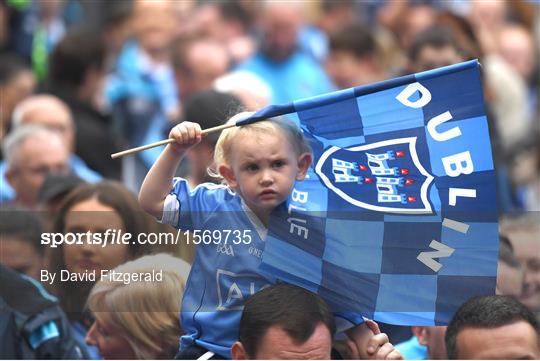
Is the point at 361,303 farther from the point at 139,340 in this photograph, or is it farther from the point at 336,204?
the point at 139,340

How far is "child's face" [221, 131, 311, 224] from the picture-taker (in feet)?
15.1

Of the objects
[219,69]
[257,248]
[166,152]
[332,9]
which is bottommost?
[257,248]

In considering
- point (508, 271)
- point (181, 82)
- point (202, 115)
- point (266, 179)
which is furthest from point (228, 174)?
point (181, 82)

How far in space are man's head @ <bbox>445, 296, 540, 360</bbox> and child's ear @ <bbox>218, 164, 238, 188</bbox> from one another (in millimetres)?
840

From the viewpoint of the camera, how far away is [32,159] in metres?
7.93

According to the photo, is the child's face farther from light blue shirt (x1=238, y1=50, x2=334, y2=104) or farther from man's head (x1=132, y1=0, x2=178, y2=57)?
man's head (x1=132, y1=0, x2=178, y2=57)

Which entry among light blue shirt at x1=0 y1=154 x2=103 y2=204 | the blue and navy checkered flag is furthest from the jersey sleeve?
light blue shirt at x1=0 y1=154 x2=103 y2=204

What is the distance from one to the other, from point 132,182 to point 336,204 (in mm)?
4410

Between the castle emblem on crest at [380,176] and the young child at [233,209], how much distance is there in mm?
100

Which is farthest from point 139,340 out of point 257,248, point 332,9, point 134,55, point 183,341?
point 332,9

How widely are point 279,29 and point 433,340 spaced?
224 inches

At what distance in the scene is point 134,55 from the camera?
10914 mm

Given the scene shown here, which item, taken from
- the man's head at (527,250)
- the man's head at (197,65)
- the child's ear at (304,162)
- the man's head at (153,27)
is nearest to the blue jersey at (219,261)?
the child's ear at (304,162)

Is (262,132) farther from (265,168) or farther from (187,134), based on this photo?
(187,134)
